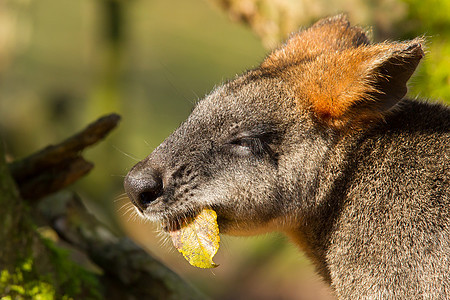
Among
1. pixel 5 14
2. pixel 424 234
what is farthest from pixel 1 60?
pixel 424 234

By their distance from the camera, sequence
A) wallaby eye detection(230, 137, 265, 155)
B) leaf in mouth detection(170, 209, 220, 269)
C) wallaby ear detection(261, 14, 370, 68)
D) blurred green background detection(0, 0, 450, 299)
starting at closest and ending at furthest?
leaf in mouth detection(170, 209, 220, 269)
wallaby eye detection(230, 137, 265, 155)
wallaby ear detection(261, 14, 370, 68)
blurred green background detection(0, 0, 450, 299)

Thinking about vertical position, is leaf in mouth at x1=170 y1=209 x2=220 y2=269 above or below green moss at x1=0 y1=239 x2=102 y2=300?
below

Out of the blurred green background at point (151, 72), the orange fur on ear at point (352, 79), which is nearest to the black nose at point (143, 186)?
the blurred green background at point (151, 72)

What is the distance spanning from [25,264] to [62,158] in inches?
50.9

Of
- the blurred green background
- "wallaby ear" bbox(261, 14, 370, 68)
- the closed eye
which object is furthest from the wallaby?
the blurred green background

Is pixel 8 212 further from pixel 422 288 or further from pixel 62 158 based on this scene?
pixel 422 288

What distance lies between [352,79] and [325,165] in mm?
727

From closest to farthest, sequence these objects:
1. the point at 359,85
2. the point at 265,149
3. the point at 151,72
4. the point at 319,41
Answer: the point at 359,85 < the point at 265,149 < the point at 319,41 < the point at 151,72

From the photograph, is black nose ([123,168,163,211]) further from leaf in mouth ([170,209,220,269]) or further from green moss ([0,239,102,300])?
green moss ([0,239,102,300])

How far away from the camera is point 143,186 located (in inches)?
173

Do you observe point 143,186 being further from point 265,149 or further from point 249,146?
point 265,149

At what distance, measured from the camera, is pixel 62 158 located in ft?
17.2

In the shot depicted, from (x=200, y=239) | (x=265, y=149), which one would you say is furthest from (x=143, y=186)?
(x=265, y=149)

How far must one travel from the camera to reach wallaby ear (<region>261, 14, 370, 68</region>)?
16.8 feet
